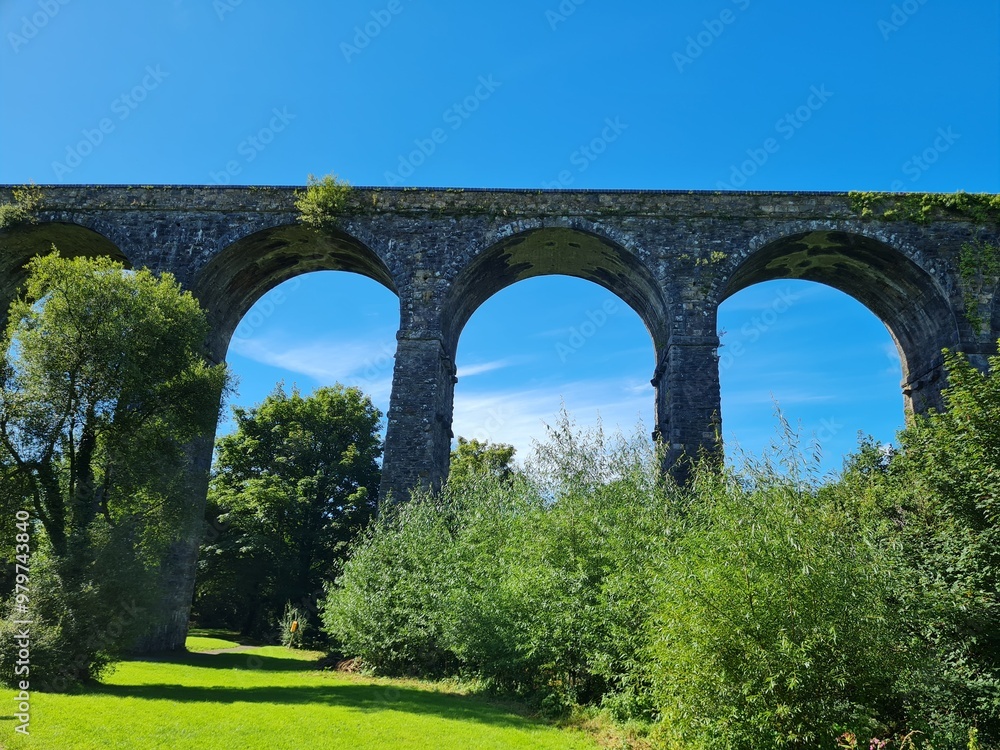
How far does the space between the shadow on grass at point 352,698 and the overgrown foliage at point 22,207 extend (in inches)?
545

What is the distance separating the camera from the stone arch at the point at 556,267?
735 inches

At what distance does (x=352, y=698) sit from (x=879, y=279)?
17632 millimetres

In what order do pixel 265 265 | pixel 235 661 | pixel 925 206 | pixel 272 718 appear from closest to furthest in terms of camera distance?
1. pixel 272 718
2. pixel 925 206
3. pixel 235 661
4. pixel 265 265

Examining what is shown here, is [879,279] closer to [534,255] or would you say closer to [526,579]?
[534,255]

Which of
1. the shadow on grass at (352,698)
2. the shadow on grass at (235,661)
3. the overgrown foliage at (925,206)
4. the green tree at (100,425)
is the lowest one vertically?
the shadow on grass at (235,661)

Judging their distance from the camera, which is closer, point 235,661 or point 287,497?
point 235,661

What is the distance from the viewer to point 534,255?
65.8 feet

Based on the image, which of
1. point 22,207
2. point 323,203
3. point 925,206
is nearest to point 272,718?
point 323,203

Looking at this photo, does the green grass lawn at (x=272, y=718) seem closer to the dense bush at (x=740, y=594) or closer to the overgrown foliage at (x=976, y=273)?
the dense bush at (x=740, y=594)

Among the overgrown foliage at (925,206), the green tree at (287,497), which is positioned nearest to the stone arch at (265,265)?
the green tree at (287,497)

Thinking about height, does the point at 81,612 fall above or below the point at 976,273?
below

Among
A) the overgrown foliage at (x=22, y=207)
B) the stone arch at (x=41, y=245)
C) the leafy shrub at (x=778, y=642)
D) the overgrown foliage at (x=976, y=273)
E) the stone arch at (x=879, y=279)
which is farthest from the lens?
the stone arch at (x=41, y=245)

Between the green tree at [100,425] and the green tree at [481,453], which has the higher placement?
the green tree at [481,453]

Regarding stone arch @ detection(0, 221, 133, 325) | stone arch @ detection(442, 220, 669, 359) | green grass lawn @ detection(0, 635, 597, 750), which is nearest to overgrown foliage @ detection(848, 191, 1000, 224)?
stone arch @ detection(442, 220, 669, 359)
